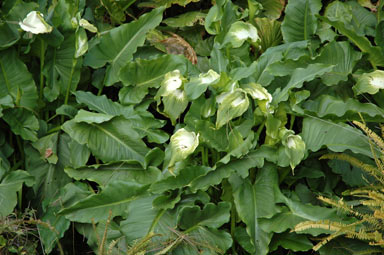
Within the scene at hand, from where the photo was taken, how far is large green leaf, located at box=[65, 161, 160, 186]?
2404 mm

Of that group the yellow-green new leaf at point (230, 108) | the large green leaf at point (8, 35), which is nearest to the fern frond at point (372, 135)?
the yellow-green new leaf at point (230, 108)

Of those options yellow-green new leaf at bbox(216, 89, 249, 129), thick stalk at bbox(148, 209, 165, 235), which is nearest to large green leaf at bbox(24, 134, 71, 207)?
thick stalk at bbox(148, 209, 165, 235)

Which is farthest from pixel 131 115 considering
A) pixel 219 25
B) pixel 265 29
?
pixel 265 29

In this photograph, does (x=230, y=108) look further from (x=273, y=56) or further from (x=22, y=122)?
(x=22, y=122)

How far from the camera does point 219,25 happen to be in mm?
2621

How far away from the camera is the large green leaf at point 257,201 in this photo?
2127 mm

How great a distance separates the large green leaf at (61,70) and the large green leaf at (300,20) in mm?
1038

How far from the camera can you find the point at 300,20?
2.73m

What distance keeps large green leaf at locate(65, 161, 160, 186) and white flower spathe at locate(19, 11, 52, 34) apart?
2.07 ft

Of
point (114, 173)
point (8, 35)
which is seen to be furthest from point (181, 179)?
point (8, 35)

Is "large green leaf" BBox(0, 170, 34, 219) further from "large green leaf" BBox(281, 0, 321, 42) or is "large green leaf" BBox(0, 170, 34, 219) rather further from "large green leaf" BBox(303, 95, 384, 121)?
"large green leaf" BBox(281, 0, 321, 42)

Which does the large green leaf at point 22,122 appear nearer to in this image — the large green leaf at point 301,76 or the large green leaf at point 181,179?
the large green leaf at point 181,179

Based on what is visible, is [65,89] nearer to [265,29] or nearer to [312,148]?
[265,29]

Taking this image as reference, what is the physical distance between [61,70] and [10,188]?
66 cm
